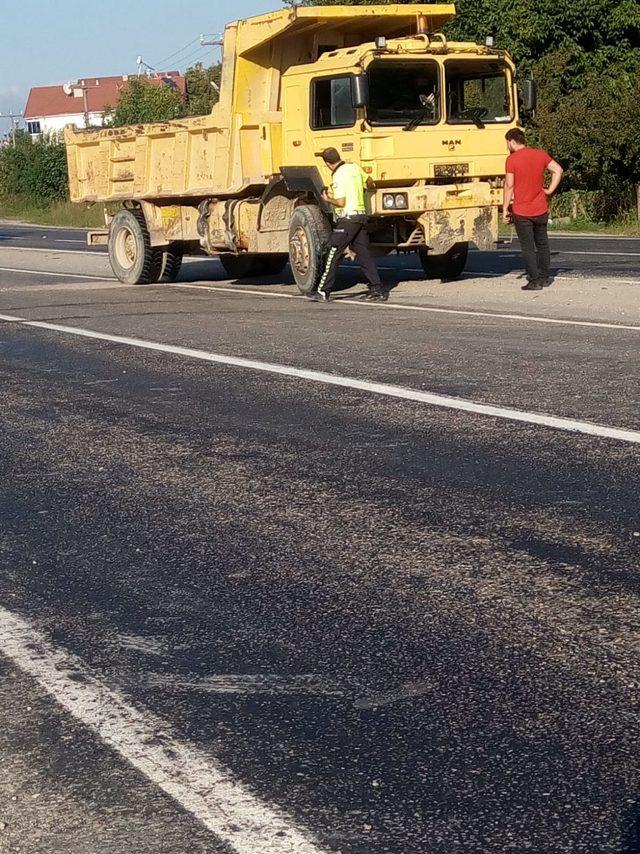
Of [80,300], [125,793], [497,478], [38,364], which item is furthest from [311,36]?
[125,793]

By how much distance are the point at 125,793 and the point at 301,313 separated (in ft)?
38.7

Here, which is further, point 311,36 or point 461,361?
point 311,36

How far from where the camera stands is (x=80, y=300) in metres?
17.8

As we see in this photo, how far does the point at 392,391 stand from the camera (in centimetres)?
946

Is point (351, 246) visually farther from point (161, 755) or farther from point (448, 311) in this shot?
point (161, 755)

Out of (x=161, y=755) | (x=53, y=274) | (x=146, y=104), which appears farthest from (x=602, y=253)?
(x=146, y=104)

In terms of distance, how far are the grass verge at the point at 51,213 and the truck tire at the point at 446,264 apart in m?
28.8

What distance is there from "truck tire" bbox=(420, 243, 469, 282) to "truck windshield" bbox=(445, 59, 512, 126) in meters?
1.91

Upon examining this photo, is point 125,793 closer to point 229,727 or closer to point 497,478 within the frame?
point 229,727

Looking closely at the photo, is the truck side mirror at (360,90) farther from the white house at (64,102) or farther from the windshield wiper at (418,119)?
the white house at (64,102)

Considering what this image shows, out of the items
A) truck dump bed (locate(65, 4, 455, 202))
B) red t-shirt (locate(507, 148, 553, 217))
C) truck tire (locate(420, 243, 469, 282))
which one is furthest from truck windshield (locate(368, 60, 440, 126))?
truck tire (locate(420, 243, 469, 282))

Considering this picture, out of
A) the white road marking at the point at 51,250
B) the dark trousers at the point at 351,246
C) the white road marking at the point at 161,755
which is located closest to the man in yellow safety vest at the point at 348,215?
the dark trousers at the point at 351,246

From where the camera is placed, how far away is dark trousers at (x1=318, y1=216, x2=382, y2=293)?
52.7ft

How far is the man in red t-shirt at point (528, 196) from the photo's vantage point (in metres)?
16.2
